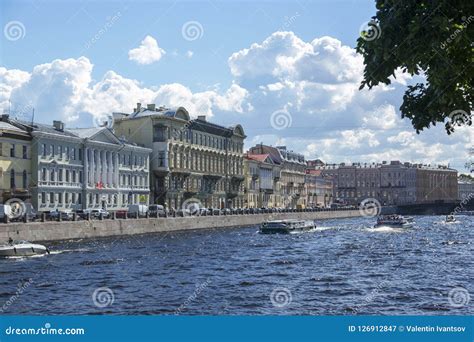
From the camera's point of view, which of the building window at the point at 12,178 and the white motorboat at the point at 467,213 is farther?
the white motorboat at the point at 467,213

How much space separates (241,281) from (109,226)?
28.1 m

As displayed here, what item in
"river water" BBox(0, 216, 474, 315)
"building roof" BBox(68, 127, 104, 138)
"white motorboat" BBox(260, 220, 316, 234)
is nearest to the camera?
"river water" BBox(0, 216, 474, 315)

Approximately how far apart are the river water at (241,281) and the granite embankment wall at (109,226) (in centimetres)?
315

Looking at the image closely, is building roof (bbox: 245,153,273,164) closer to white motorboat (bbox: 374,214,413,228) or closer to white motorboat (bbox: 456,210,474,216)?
white motorboat (bbox: 374,214,413,228)

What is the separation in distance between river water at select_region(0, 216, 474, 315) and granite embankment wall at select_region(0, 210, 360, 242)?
3.15 meters

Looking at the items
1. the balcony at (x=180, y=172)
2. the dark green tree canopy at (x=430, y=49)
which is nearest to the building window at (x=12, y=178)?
the balcony at (x=180, y=172)

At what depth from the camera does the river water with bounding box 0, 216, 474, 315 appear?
1933cm

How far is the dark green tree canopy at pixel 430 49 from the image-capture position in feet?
26.7

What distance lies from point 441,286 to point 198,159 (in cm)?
6155

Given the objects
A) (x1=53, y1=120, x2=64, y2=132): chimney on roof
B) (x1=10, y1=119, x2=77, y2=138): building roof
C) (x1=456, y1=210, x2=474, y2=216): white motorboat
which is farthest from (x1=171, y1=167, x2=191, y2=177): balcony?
(x1=456, y1=210, x2=474, y2=216): white motorboat

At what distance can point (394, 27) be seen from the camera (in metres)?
8.52

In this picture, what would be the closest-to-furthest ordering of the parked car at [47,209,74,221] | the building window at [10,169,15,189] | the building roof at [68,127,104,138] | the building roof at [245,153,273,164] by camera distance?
the parked car at [47,209,74,221] < the building window at [10,169,15,189] < the building roof at [68,127,104,138] < the building roof at [245,153,273,164]

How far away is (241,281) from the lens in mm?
24781

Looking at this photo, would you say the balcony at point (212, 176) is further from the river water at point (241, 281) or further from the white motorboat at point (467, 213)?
the white motorboat at point (467, 213)
